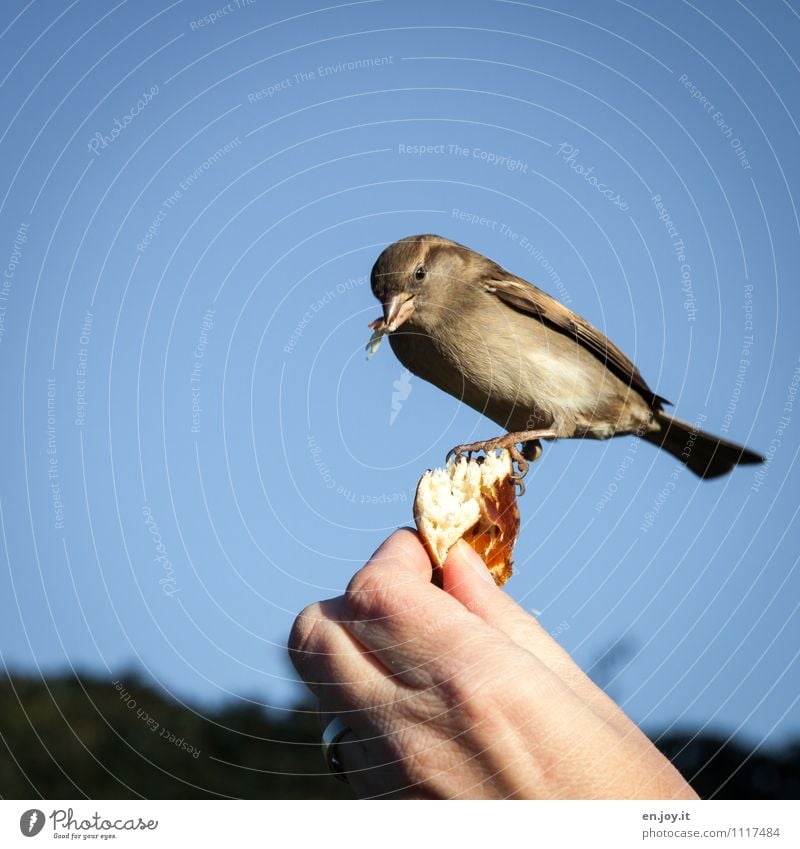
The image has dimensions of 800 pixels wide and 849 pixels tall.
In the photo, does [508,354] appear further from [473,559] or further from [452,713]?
[452,713]

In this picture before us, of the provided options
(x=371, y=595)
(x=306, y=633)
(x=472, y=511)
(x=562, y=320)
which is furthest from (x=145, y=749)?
(x=371, y=595)

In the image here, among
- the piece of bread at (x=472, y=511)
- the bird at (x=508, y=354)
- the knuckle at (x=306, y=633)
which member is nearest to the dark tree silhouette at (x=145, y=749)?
the bird at (x=508, y=354)

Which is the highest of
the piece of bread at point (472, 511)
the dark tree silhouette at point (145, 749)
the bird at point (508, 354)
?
the bird at point (508, 354)

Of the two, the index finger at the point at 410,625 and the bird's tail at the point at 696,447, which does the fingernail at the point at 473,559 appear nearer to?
the index finger at the point at 410,625

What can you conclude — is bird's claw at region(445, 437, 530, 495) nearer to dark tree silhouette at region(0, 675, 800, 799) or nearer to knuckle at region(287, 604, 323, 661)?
knuckle at region(287, 604, 323, 661)

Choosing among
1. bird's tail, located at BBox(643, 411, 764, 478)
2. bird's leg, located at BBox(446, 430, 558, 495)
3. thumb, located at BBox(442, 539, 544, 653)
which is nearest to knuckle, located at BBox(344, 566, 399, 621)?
thumb, located at BBox(442, 539, 544, 653)
